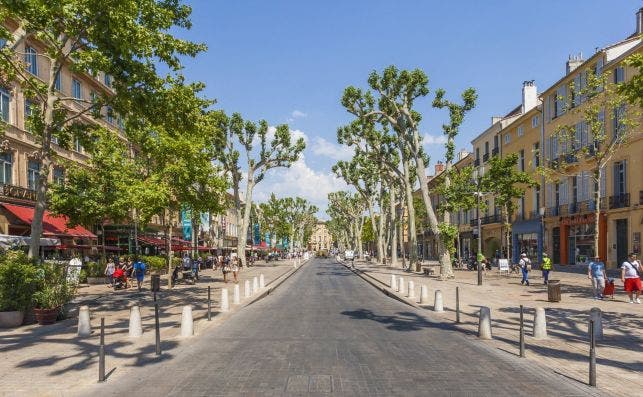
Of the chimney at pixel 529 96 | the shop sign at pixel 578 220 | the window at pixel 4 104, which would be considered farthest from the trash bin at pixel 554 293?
the chimney at pixel 529 96

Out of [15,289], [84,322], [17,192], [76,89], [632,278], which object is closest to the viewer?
[84,322]

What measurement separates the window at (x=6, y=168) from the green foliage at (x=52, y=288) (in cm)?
1629

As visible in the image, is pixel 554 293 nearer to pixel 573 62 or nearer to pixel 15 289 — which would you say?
pixel 15 289

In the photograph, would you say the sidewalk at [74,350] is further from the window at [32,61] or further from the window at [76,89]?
the window at [76,89]

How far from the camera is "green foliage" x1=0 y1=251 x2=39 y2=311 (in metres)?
12.7

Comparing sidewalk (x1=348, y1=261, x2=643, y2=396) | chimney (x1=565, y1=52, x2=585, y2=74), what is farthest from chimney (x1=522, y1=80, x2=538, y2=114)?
sidewalk (x1=348, y1=261, x2=643, y2=396)

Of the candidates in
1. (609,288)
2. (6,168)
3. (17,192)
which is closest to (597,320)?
(609,288)

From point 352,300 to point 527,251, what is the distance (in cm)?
3273

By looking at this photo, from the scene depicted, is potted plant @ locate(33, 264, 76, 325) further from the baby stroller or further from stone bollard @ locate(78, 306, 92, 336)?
the baby stroller

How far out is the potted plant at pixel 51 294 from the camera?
13.1 metres

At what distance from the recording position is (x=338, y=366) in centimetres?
832

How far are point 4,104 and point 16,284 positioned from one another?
18.4 m

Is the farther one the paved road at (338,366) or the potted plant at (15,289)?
the potted plant at (15,289)

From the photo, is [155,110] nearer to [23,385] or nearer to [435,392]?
[23,385]
